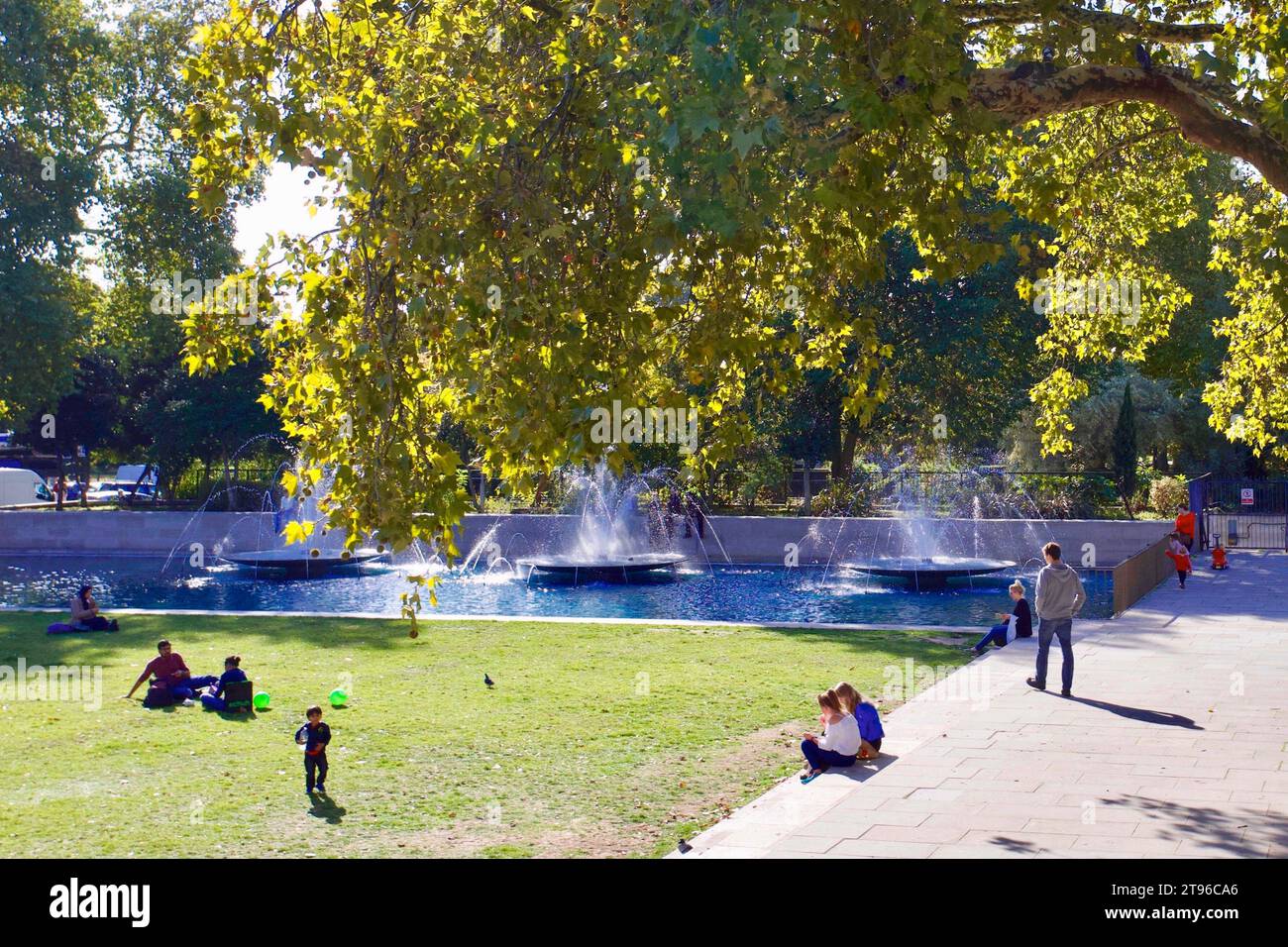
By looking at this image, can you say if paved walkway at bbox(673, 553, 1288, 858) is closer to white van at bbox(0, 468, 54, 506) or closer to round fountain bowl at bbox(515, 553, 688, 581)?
round fountain bowl at bbox(515, 553, 688, 581)

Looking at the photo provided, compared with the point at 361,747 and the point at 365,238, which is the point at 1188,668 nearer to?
the point at 361,747

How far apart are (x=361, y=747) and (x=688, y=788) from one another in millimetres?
3219

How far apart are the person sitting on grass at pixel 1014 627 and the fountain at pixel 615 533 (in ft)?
35.3

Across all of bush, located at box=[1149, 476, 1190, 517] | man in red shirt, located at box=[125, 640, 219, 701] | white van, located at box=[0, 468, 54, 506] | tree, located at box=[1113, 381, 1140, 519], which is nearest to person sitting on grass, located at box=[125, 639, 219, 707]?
man in red shirt, located at box=[125, 640, 219, 701]

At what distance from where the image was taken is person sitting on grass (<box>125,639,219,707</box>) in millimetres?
13914

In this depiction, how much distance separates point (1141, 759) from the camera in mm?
10633

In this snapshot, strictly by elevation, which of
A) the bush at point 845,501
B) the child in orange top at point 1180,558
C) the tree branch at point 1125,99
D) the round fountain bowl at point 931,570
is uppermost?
the tree branch at point 1125,99

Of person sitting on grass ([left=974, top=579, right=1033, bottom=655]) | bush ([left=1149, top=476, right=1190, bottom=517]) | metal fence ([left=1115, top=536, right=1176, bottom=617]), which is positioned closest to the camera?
person sitting on grass ([left=974, top=579, right=1033, bottom=655])

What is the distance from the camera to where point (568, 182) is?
29.8 ft

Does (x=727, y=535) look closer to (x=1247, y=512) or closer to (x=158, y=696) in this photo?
(x=1247, y=512)

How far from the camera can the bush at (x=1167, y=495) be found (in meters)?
39.1

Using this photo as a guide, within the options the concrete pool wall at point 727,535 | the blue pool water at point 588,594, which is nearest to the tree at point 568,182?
the blue pool water at point 588,594

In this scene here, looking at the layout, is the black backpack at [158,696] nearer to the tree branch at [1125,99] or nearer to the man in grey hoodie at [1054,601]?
the man in grey hoodie at [1054,601]

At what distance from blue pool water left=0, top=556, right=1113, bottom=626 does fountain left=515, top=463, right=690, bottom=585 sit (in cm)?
58
